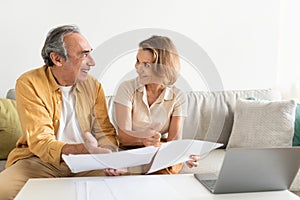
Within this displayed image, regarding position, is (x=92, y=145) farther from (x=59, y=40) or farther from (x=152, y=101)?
(x=59, y=40)

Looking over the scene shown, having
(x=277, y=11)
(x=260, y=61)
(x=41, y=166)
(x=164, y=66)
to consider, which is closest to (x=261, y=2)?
(x=277, y=11)

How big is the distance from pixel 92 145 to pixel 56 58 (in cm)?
50

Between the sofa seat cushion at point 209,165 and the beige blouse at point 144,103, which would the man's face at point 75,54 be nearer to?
the beige blouse at point 144,103

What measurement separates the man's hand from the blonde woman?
0.38 ft

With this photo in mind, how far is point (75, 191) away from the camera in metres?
1.40

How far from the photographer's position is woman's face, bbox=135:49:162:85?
164 centimetres

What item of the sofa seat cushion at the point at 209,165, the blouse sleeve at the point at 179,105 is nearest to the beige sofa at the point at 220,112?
the sofa seat cushion at the point at 209,165

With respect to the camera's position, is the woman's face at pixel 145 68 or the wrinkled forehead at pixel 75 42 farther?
the wrinkled forehead at pixel 75 42

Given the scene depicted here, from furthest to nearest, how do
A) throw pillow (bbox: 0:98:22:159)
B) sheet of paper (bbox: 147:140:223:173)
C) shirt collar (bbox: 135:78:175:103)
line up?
throw pillow (bbox: 0:98:22:159) < shirt collar (bbox: 135:78:175:103) < sheet of paper (bbox: 147:140:223:173)

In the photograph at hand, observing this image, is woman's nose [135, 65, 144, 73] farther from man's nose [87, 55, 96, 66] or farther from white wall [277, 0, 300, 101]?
white wall [277, 0, 300, 101]

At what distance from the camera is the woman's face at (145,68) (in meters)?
1.64

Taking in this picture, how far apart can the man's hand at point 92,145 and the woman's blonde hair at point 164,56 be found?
340 mm

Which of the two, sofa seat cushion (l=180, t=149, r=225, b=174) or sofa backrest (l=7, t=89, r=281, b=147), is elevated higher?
sofa backrest (l=7, t=89, r=281, b=147)

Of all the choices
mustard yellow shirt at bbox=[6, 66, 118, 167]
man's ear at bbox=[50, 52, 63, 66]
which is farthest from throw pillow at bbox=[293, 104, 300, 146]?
man's ear at bbox=[50, 52, 63, 66]
